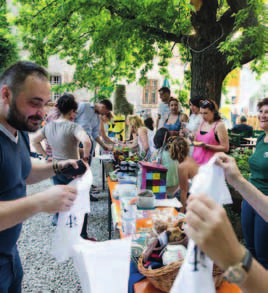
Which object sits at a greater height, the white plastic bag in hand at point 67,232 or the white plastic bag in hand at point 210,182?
the white plastic bag in hand at point 210,182

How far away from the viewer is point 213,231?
61cm

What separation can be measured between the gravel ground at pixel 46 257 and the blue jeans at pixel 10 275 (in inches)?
55.6

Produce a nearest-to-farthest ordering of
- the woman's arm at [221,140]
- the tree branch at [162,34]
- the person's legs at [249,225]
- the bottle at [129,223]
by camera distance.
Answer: the bottle at [129,223] → the person's legs at [249,225] → the woman's arm at [221,140] → the tree branch at [162,34]

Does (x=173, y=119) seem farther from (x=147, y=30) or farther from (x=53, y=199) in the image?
(x=53, y=199)

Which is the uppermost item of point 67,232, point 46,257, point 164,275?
point 67,232

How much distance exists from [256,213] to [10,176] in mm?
1882

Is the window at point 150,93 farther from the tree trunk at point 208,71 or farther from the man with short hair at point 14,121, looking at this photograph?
the man with short hair at point 14,121

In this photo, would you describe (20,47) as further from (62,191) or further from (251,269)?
(251,269)

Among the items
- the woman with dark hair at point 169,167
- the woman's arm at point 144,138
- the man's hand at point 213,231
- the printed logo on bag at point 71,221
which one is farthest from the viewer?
the woman's arm at point 144,138

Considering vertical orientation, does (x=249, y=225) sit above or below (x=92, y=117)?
below

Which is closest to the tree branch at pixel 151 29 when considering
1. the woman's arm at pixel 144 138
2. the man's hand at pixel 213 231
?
the woman's arm at pixel 144 138

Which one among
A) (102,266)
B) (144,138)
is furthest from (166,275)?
(144,138)

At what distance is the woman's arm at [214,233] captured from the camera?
0.62 m

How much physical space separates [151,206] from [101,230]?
2.01 m
